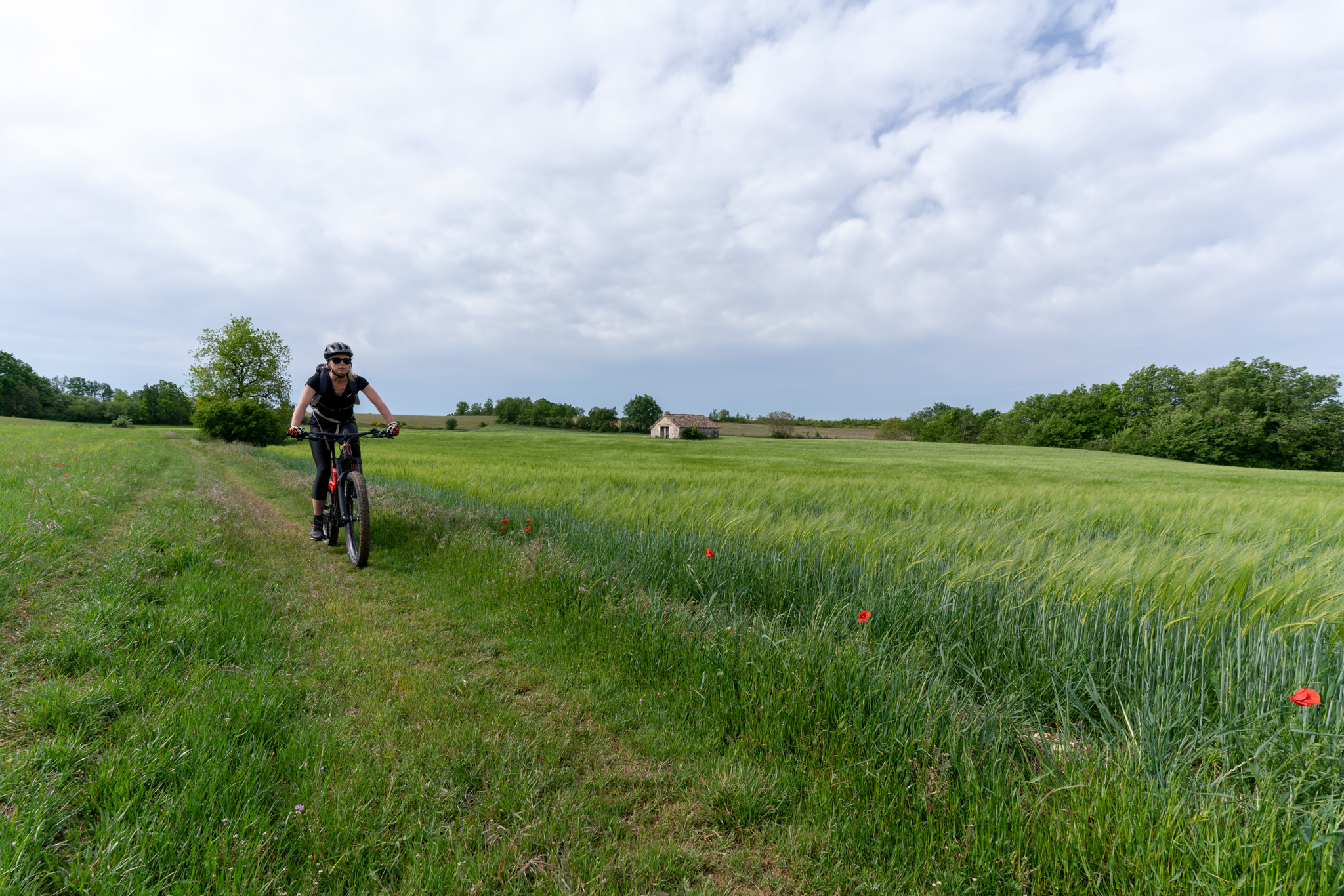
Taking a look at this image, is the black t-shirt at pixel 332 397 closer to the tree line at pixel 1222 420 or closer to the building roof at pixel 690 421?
the building roof at pixel 690 421

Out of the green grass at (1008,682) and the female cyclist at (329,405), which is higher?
the female cyclist at (329,405)

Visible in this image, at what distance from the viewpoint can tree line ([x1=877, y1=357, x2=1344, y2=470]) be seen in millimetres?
55969

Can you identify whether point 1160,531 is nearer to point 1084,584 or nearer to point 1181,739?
point 1084,584

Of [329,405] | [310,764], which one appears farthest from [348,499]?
[310,764]

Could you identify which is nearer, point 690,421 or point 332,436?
point 332,436

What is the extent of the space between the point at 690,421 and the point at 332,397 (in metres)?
72.7

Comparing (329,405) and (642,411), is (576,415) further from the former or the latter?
(329,405)

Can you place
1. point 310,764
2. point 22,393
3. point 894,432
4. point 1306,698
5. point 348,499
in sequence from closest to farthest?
1. point 1306,698
2. point 310,764
3. point 348,499
4. point 22,393
5. point 894,432

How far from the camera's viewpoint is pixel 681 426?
77312mm

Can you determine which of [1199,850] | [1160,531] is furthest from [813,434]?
[1199,850]

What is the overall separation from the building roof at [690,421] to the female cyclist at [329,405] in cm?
7007

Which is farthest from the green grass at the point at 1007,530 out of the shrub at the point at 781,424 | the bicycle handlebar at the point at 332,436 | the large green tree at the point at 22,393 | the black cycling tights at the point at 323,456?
the large green tree at the point at 22,393

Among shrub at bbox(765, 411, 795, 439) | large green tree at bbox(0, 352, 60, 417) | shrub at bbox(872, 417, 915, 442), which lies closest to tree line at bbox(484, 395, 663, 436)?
shrub at bbox(765, 411, 795, 439)

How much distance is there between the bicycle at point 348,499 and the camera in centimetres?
591
